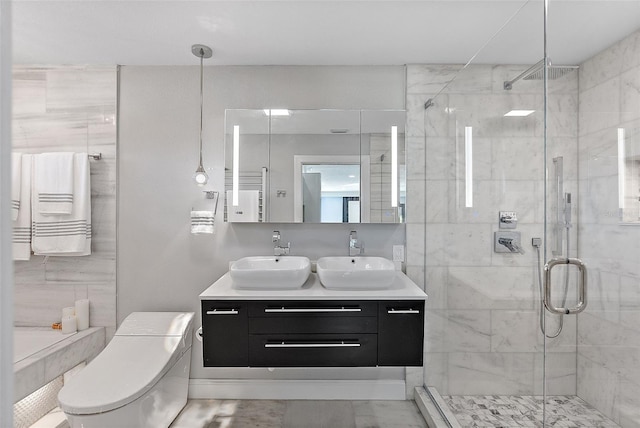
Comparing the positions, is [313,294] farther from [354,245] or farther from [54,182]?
[54,182]

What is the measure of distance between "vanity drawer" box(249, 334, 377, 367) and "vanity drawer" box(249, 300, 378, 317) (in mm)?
118

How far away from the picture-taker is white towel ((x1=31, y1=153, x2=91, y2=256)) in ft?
7.48

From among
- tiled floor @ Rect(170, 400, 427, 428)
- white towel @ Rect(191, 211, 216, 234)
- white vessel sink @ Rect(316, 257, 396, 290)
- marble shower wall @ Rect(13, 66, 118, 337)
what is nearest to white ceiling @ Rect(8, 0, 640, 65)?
marble shower wall @ Rect(13, 66, 118, 337)

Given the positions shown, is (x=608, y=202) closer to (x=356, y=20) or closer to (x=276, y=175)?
(x=356, y=20)

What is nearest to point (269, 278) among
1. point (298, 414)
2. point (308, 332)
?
point (308, 332)

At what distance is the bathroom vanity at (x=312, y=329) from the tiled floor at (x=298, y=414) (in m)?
0.51

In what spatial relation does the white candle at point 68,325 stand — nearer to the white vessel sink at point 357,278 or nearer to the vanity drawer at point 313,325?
the vanity drawer at point 313,325

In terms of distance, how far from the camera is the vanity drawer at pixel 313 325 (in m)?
1.91

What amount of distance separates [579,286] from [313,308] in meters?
1.21

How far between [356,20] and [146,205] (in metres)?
1.84

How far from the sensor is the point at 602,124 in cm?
112

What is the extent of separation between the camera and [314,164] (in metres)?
2.37

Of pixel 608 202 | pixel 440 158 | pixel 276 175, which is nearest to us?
pixel 608 202

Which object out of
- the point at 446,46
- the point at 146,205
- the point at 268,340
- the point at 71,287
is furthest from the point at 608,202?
the point at 71,287
